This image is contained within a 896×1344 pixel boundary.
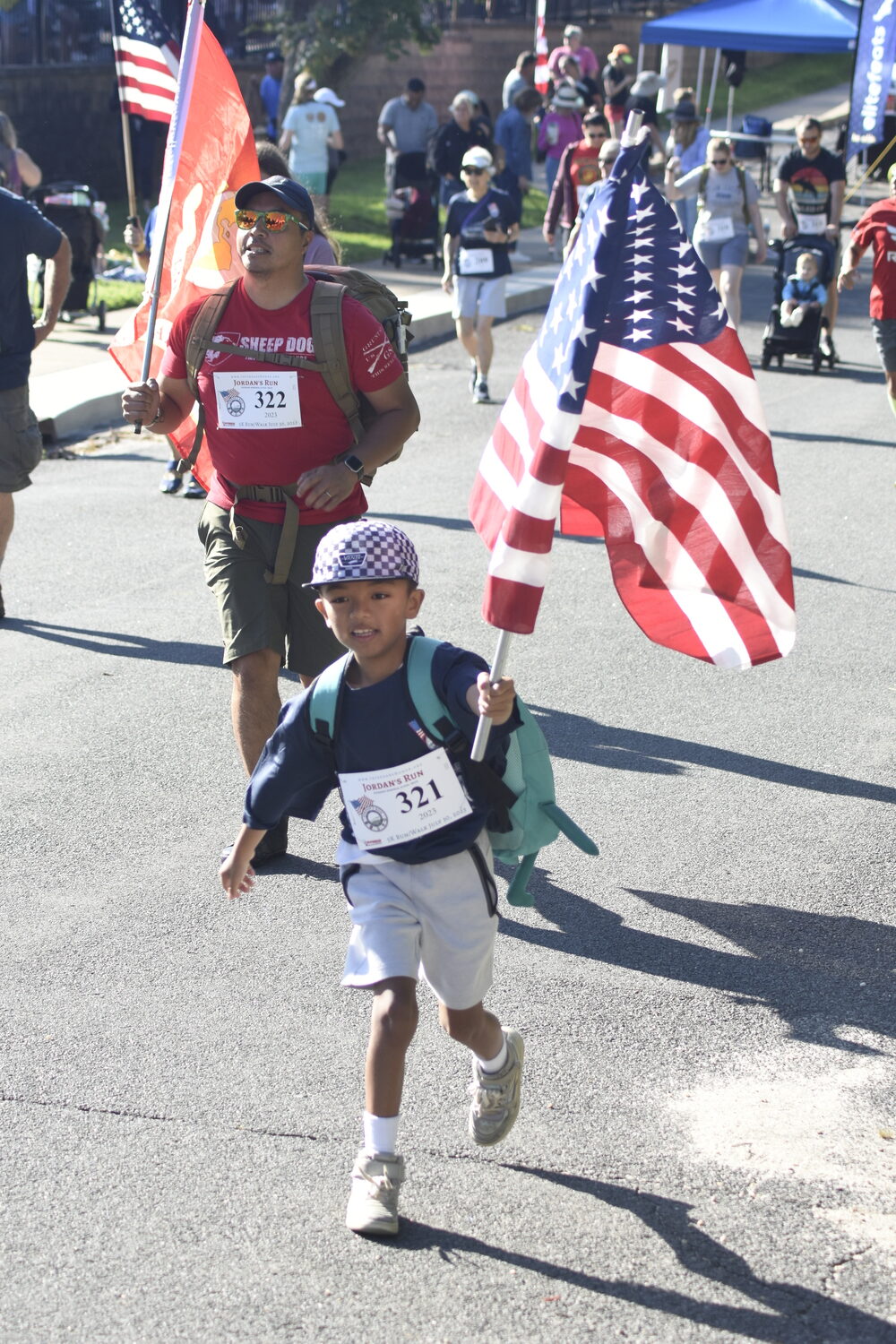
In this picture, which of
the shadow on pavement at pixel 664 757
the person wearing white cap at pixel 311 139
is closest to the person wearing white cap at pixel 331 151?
the person wearing white cap at pixel 311 139

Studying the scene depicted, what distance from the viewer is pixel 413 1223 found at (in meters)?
3.64

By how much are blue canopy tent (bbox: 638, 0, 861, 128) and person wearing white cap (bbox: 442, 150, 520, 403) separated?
13.0 m

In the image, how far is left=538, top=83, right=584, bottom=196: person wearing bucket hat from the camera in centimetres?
2255

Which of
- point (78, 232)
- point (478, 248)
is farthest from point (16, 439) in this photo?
point (78, 232)

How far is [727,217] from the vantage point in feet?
47.3

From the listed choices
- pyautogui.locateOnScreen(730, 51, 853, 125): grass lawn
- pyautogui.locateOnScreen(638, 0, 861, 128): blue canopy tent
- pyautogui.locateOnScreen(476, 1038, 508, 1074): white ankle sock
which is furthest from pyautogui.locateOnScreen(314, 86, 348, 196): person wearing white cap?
pyautogui.locateOnScreen(476, 1038, 508, 1074): white ankle sock

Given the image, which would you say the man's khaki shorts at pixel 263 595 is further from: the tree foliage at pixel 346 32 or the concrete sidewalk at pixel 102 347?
the tree foliage at pixel 346 32

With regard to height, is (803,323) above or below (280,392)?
below

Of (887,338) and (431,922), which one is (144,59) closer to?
(887,338)

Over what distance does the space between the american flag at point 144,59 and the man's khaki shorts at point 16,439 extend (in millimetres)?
1648

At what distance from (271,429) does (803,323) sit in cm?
1063

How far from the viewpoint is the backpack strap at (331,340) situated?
5133 mm

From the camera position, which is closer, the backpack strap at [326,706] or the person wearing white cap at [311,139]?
the backpack strap at [326,706]

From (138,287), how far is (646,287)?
15251mm
